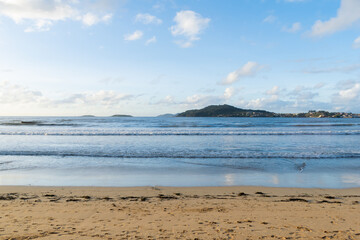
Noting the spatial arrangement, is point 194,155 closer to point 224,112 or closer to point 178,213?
point 178,213

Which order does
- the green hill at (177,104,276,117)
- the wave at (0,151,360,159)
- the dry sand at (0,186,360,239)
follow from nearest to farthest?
1. the dry sand at (0,186,360,239)
2. the wave at (0,151,360,159)
3. the green hill at (177,104,276,117)

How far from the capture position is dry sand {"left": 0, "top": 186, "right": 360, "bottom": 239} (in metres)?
4.72

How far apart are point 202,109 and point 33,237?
438 ft

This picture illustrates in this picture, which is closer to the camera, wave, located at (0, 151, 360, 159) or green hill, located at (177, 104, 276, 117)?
wave, located at (0, 151, 360, 159)

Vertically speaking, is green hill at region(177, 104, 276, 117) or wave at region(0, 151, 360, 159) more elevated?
green hill at region(177, 104, 276, 117)

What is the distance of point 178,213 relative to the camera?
5.86 meters

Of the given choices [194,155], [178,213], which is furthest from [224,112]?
[178,213]

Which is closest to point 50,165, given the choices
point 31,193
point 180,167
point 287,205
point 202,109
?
point 31,193

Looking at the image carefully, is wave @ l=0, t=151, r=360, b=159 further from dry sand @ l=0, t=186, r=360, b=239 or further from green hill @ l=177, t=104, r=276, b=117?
green hill @ l=177, t=104, r=276, b=117

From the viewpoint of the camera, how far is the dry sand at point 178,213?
4.72 meters

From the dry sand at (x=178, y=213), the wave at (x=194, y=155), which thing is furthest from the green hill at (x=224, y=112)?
the dry sand at (x=178, y=213)

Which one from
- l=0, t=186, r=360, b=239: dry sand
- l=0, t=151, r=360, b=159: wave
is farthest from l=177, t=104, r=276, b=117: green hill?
l=0, t=186, r=360, b=239: dry sand

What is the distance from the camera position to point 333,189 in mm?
8117

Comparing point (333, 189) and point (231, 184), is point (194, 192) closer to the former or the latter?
point (231, 184)
